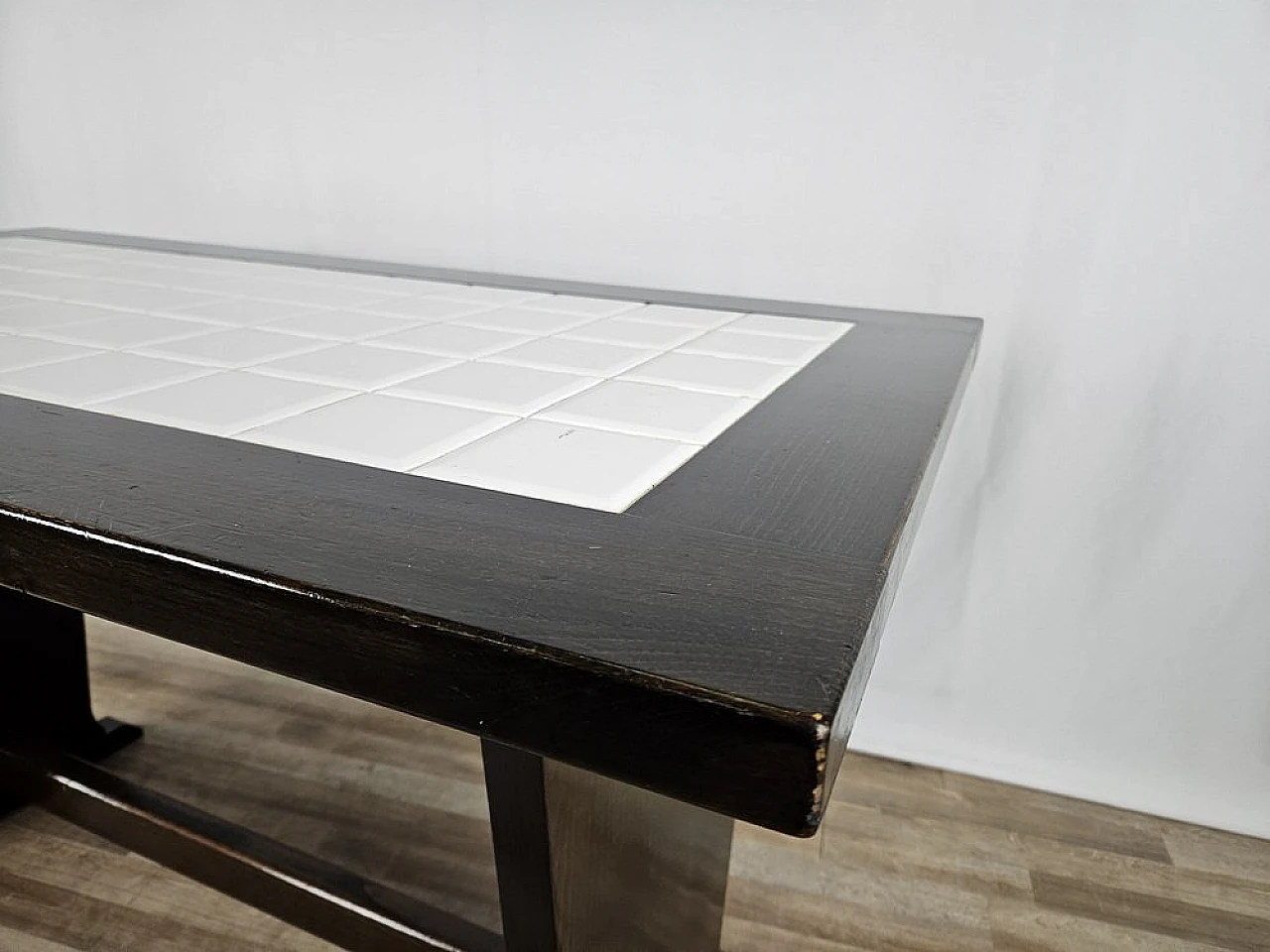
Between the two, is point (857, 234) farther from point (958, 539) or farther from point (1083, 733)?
point (1083, 733)

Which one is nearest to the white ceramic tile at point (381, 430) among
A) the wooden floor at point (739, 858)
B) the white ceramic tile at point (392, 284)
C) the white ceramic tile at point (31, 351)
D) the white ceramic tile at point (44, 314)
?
the white ceramic tile at point (31, 351)

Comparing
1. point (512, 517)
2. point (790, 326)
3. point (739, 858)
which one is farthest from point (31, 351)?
point (739, 858)

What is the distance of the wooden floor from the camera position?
1.26 metres

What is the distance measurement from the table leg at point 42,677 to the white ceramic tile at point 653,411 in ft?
2.66

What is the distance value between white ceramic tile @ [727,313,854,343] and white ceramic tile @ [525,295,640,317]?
15 cm

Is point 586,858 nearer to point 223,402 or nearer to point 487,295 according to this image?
point 223,402

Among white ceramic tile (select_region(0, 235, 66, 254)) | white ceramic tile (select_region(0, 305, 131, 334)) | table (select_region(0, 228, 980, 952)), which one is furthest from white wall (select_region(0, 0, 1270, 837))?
white ceramic tile (select_region(0, 305, 131, 334))

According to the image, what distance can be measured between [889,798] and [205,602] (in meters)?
1.24

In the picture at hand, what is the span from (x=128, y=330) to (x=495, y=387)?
0.42m

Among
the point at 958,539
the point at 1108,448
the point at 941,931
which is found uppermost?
the point at 1108,448

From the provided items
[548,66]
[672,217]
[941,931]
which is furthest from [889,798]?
[548,66]

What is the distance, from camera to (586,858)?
810mm

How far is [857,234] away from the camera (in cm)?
146

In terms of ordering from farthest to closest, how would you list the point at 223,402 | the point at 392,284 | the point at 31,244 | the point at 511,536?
the point at 31,244 < the point at 392,284 < the point at 223,402 < the point at 511,536
